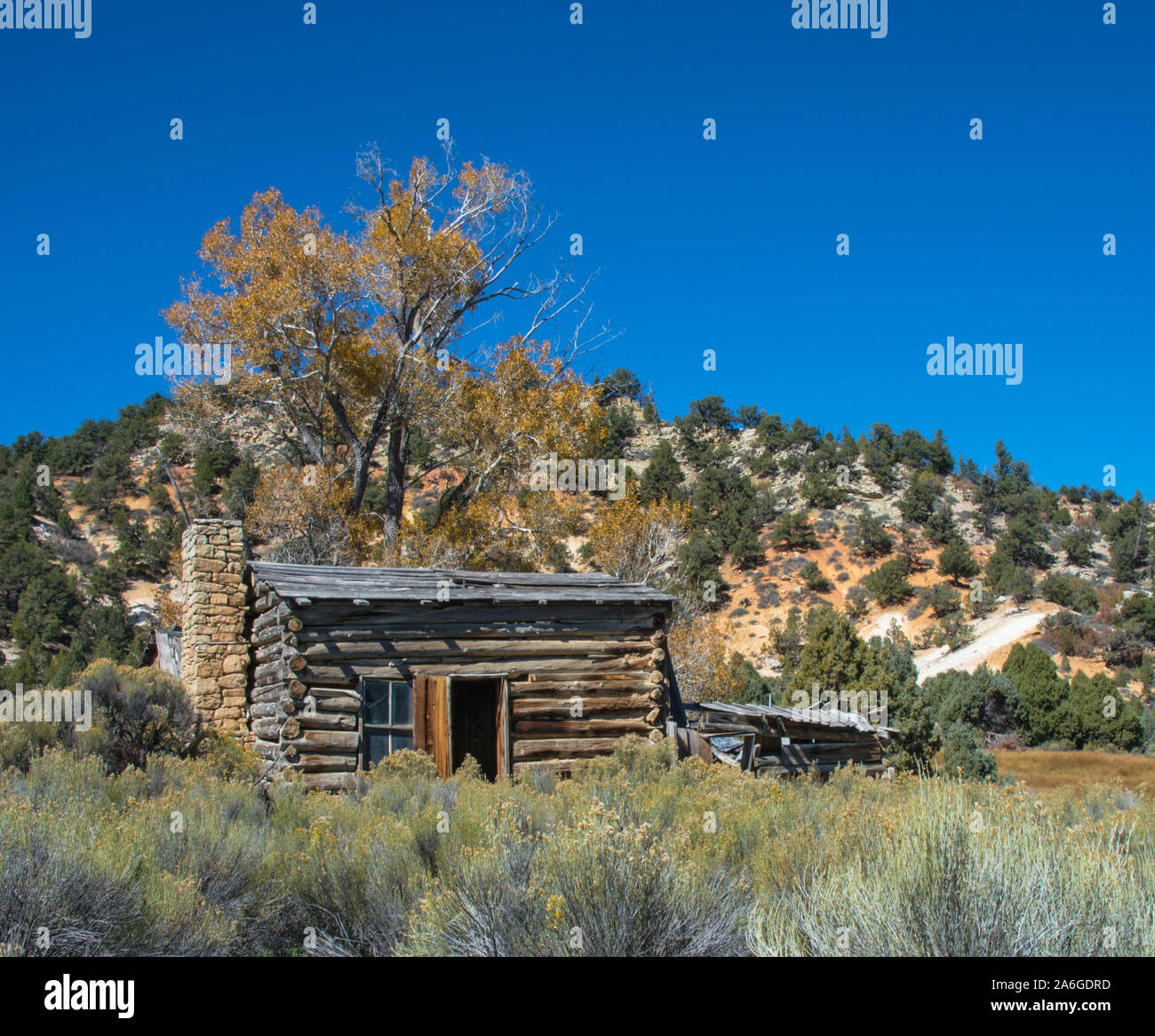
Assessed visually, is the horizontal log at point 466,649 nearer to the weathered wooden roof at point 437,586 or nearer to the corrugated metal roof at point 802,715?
the weathered wooden roof at point 437,586

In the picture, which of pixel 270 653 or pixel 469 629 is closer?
pixel 469 629

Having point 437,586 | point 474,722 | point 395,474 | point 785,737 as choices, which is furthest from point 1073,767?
point 395,474

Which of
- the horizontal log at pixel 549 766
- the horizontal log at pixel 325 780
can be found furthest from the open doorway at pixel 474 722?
the horizontal log at pixel 325 780

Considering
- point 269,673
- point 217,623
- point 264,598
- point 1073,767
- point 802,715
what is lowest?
point 1073,767

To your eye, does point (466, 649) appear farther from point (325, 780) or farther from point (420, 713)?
point (325, 780)

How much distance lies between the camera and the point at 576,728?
12.1 metres

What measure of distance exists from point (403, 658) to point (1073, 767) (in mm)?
18177

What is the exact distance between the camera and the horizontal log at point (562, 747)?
38.5ft

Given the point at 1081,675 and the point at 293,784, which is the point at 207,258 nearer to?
the point at 293,784

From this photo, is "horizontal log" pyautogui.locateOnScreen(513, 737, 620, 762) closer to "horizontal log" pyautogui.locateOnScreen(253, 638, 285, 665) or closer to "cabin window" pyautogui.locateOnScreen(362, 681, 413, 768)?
"cabin window" pyautogui.locateOnScreen(362, 681, 413, 768)

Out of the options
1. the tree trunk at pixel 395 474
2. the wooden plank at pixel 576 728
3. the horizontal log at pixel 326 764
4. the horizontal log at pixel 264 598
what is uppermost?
the tree trunk at pixel 395 474

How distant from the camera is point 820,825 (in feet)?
20.3

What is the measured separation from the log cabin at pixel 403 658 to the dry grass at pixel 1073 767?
38.3ft
